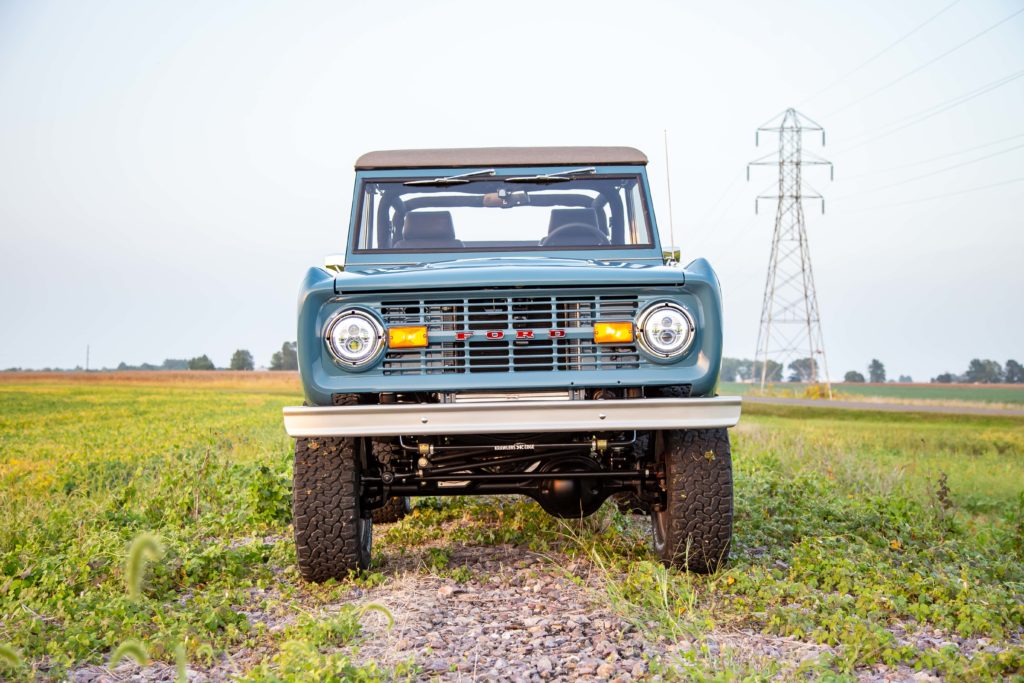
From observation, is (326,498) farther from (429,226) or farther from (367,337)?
(429,226)

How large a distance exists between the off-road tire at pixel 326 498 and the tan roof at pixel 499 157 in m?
2.11

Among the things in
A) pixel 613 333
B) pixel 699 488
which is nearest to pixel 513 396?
pixel 613 333

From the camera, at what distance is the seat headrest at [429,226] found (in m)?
5.81

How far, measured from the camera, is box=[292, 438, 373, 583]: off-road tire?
4.55m

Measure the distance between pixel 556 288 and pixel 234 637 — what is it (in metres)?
2.18

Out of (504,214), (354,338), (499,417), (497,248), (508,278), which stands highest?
(504,214)

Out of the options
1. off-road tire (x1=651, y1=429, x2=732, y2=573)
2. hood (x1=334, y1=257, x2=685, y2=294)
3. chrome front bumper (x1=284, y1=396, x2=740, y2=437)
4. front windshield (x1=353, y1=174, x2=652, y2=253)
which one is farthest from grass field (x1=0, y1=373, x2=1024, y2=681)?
front windshield (x1=353, y1=174, x2=652, y2=253)

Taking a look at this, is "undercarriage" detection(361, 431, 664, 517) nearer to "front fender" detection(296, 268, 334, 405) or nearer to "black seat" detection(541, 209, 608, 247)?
"front fender" detection(296, 268, 334, 405)

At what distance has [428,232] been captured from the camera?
5.82 m

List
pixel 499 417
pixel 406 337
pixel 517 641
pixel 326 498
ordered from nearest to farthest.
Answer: pixel 517 641 → pixel 499 417 → pixel 406 337 → pixel 326 498

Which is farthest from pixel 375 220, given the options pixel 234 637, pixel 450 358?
pixel 234 637

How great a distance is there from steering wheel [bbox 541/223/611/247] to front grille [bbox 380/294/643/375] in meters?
1.49

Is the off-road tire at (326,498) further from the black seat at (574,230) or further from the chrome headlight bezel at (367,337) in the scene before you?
the black seat at (574,230)

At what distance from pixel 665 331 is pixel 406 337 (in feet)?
4.10
